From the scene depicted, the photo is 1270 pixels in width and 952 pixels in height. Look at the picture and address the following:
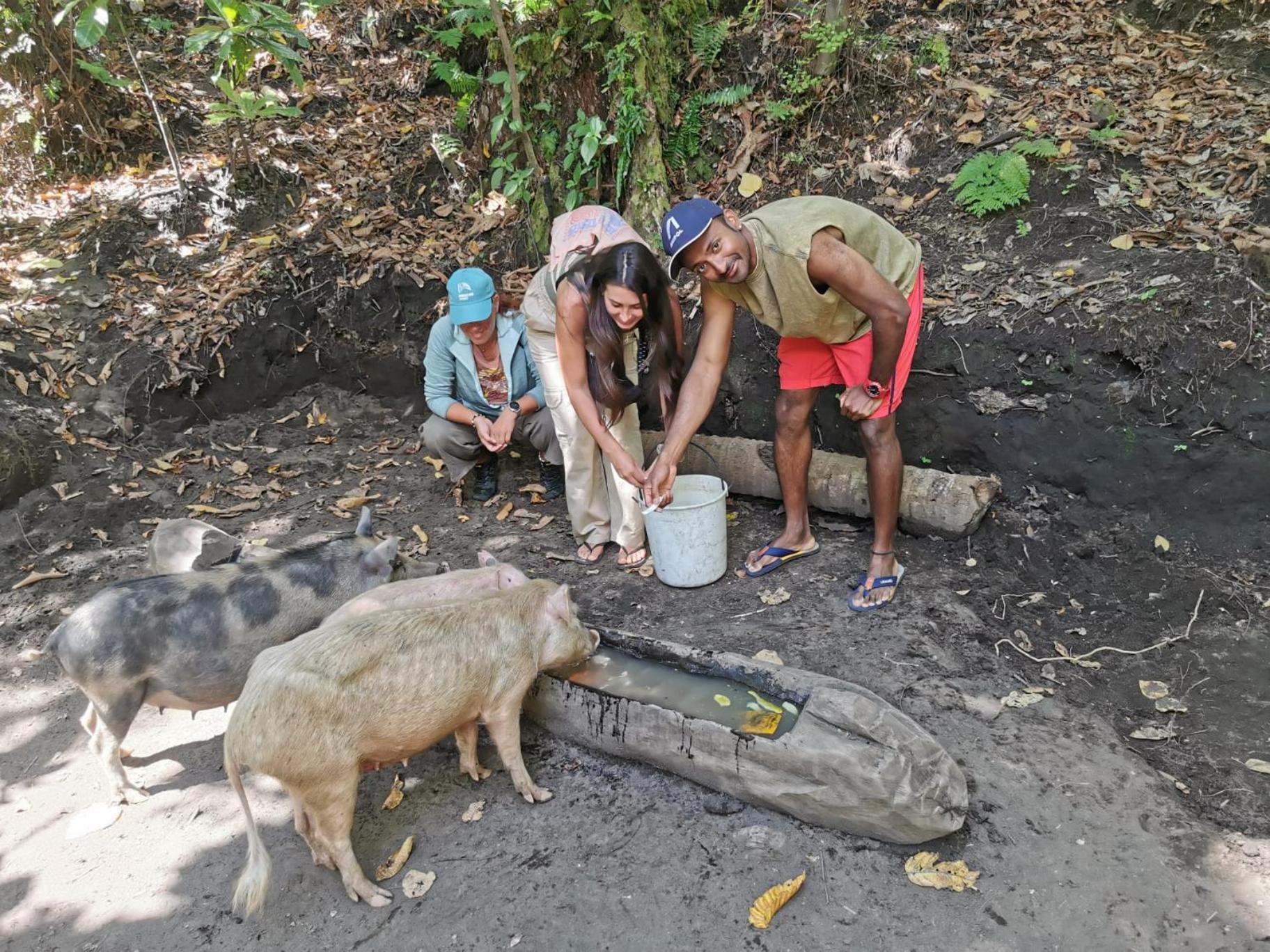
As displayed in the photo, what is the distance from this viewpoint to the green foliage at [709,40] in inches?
292

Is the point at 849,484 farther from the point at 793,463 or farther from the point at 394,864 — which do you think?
the point at 394,864

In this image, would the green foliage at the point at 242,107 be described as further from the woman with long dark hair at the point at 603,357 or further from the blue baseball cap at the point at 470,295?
the woman with long dark hair at the point at 603,357

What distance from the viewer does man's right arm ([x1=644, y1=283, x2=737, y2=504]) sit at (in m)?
4.33

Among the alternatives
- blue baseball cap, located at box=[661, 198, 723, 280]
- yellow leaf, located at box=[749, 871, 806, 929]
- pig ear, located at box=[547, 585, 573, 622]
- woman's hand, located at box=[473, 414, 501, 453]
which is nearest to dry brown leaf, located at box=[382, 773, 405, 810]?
pig ear, located at box=[547, 585, 573, 622]

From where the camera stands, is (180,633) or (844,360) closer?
(180,633)

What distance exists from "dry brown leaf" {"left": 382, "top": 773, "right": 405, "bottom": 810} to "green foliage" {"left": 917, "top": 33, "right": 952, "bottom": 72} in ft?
22.7

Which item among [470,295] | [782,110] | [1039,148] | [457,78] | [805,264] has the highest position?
[457,78]

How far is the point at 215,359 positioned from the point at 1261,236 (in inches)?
301

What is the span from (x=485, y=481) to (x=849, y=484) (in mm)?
2730

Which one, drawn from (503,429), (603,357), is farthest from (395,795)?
(503,429)

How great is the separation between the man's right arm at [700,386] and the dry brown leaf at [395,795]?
6.08 ft

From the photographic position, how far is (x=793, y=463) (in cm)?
491

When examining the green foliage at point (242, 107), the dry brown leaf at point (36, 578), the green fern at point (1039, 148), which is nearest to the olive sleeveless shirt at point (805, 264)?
the green fern at point (1039, 148)

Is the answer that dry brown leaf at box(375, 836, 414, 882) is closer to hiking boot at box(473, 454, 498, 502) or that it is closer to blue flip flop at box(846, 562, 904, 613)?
blue flip flop at box(846, 562, 904, 613)
